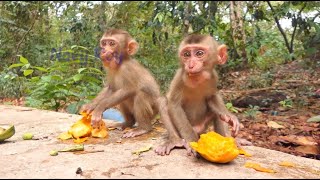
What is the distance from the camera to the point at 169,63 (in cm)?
1014

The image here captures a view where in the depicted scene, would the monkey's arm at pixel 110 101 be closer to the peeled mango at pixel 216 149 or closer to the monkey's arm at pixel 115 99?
the monkey's arm at pixel 115 99

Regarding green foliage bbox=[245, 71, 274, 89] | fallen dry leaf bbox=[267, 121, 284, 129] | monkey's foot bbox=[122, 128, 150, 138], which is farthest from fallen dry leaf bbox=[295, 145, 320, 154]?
green foliage bbox=[245, 71, 274, 89]

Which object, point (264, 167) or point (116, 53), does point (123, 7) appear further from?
point (264, 167)

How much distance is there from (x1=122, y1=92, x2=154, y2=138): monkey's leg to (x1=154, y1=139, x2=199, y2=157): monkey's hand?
861mm

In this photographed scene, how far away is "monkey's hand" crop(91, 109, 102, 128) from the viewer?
4342 mm

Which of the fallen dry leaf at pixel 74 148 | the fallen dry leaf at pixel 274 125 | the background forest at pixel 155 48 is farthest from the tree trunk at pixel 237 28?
the fallen dry leaf at pixel 74 148

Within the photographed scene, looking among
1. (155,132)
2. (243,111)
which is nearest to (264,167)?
(155,132)

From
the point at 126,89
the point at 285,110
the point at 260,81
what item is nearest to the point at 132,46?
the point at 126,89

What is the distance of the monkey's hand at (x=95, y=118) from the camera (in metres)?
4.34

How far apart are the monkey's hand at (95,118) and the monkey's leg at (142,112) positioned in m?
0.41

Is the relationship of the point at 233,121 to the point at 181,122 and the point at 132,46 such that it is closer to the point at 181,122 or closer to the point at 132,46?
the point at 181,122

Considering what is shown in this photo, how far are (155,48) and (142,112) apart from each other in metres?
5.96

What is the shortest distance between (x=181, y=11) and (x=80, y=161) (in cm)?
525

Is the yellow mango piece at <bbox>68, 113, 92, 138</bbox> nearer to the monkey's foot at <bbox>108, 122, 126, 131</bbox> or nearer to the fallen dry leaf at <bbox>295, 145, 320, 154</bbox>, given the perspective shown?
the monkey's foot at <bbox>108, 122, 126, 131</bbox>
